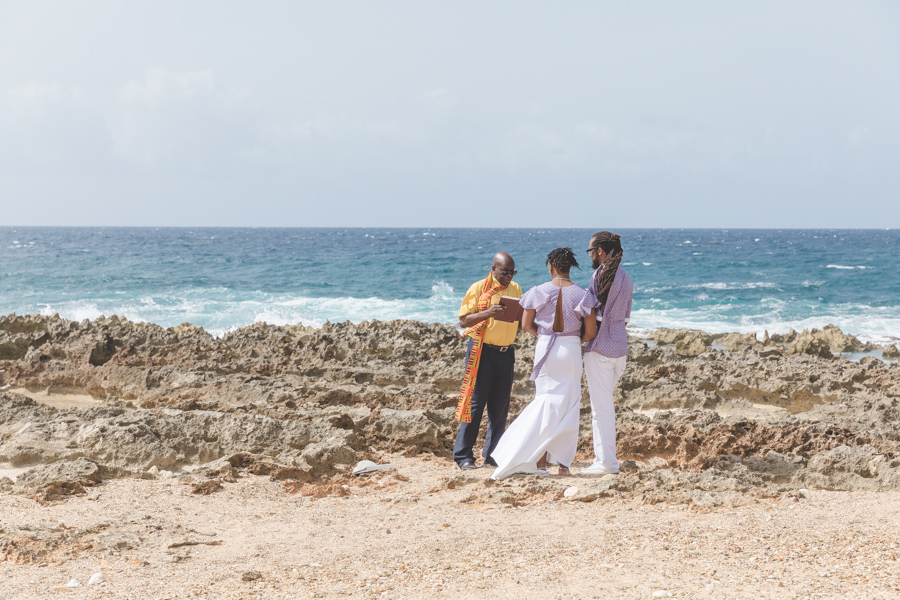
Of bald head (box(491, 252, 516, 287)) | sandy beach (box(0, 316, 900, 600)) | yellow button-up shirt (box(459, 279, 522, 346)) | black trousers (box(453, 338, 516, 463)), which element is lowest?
sandy beach (box(0, 316, 900, 600))

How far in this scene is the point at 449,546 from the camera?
403 cm

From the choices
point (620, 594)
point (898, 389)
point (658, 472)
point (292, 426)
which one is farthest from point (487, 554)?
point (898, 389)

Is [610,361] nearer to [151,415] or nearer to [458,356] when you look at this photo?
[151,415]

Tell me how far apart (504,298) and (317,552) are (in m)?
2.25

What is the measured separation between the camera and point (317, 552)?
4.00m

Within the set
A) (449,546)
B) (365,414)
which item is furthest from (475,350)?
(365,414)

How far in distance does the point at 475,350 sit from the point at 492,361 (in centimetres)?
16

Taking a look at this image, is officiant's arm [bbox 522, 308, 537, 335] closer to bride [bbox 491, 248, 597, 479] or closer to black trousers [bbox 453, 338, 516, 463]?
bride [bbox 491, 248, 597, 479]

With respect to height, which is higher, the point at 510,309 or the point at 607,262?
the point at 607,262

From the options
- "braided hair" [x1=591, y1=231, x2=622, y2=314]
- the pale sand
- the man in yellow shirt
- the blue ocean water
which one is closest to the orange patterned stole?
the man in yellow shirt

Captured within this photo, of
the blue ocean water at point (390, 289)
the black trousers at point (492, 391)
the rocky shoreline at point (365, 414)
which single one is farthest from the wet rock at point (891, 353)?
the black trousers at point (492, 391)

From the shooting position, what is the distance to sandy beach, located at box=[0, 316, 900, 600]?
3.55 m

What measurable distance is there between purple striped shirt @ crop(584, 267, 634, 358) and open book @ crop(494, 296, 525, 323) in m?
0.55

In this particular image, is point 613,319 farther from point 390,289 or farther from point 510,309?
point 390,289
